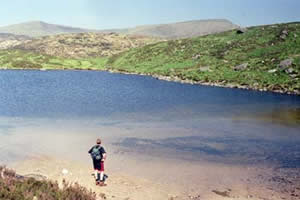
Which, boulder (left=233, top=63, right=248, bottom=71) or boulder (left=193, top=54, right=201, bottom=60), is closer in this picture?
boulder (left=233, top=63, right=248, bottom=71)

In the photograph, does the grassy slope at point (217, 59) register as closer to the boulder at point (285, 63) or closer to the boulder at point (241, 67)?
the boulder at point (285, 63)

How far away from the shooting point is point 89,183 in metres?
22.4

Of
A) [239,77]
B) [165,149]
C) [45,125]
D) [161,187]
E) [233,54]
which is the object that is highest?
[233,54]

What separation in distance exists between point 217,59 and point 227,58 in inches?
127

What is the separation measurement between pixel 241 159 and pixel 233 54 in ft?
325

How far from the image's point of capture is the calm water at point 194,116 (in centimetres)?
3225

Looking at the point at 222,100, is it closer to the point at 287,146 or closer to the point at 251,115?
the point at 251,115

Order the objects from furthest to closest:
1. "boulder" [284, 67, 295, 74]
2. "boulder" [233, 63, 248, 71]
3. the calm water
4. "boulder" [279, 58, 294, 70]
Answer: "boulder" [233, 63, 248, 71] → "boulder" [279, 58, 294, 70] → "boulder" [284, 67, 295, 74] → the calm water

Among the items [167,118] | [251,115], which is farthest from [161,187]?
[251,115]

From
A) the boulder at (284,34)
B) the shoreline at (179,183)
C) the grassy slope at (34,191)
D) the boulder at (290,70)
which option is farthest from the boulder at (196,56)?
the grassy slope at (34,191)

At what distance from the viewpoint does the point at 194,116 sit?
162 ft

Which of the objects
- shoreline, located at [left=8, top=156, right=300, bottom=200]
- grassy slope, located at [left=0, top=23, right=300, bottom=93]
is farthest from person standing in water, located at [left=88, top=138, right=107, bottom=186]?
grassy slope, located at [left=0, top=23, right=300, bottom=93]

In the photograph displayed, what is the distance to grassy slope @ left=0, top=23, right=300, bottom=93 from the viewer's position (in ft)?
311

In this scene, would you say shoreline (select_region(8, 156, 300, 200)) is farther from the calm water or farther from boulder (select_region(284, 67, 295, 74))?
boulder (select_region(284, 67, 295, 74))
